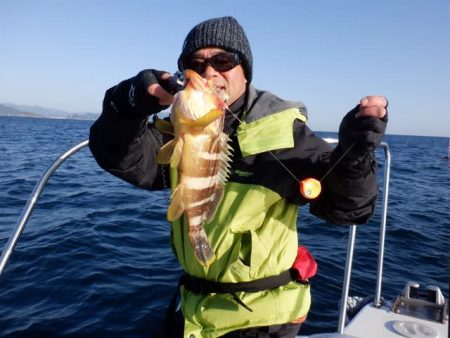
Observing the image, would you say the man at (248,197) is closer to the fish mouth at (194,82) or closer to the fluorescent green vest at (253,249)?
the fluorescent green vest at (253,249)

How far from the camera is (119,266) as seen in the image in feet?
23.8

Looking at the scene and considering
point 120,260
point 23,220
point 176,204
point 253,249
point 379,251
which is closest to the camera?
point 176,204

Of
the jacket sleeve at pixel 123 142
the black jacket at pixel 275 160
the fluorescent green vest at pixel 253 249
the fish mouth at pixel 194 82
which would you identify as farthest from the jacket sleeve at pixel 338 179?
the jacket sleeve at pixel 123 142

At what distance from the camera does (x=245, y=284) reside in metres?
2.79

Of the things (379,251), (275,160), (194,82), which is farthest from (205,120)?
(379,251)

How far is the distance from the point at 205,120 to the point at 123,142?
97 centimetres

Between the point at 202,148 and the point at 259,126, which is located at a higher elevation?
the point at 259,126

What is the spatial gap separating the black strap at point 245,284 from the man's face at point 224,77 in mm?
1417

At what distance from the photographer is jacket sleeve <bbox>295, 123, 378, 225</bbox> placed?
7.91 ft

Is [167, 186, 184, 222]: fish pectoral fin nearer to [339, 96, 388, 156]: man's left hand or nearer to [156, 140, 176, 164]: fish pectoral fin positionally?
[156, 140, 176, 164]: fish pectoral fin

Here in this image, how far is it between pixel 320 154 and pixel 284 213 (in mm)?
548

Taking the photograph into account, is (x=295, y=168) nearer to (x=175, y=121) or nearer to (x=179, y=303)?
(x=175, y=121)

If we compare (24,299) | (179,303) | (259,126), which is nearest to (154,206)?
(24,299)

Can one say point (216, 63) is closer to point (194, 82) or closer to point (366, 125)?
point (194, 82)
